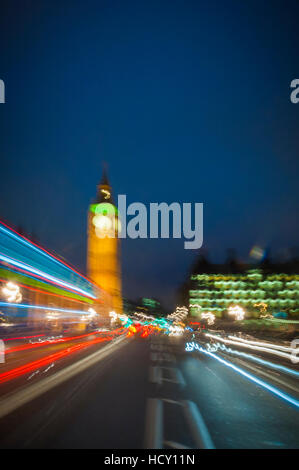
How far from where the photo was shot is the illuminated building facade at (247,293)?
9056cm

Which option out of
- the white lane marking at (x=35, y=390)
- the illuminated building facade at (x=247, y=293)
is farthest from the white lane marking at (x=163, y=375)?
the illuminated building facade at (x=247, y=293)

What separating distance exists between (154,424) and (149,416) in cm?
55

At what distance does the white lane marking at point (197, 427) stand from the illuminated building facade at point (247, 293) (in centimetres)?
7170

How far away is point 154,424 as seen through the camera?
5.96 m

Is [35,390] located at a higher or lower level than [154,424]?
lower

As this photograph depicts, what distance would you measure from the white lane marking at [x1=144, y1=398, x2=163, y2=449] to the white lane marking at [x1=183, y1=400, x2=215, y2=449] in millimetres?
471

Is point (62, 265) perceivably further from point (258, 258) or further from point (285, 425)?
point (258, 258)

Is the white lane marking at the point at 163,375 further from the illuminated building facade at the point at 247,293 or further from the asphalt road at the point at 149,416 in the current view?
the illuminated building facade at the point at 247,293

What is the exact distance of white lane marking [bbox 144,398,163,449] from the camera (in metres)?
5.02

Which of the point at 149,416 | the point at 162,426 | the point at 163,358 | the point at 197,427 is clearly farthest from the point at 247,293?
the point at 162,426

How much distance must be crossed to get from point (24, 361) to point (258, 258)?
9513 centimetres

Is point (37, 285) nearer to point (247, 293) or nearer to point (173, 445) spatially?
point (173, 445)

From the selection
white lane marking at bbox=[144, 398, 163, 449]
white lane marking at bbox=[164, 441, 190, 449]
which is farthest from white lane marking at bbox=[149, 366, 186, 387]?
white lane marking at bbox=[164, 441, 190, 449]
